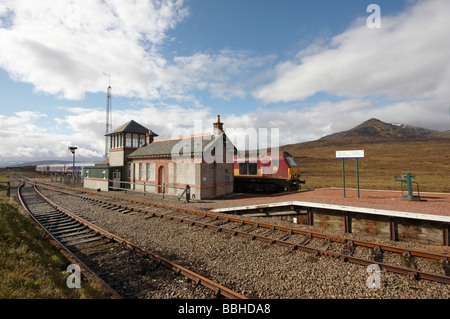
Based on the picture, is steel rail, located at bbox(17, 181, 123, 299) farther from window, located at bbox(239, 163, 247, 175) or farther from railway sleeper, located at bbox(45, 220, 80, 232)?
window, located at bbox(239, 163, 247, 175)

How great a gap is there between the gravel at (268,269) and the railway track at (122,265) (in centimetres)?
42


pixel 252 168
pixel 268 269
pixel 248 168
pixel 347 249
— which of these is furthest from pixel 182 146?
pixel 347 249

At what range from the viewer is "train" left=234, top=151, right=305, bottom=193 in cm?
1903

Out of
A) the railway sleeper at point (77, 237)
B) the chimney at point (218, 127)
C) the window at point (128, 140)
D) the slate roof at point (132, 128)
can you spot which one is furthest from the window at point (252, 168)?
the window at point (128, 140)

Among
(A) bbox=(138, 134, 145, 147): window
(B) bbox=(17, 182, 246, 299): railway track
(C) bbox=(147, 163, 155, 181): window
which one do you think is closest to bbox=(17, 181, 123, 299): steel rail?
(B) bbox=(17, 182, 246, 299): railway track

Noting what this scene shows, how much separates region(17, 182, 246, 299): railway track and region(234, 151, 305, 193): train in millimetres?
14471

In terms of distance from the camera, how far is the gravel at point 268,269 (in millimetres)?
5027

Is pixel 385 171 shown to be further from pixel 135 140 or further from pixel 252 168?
pixel 135 140

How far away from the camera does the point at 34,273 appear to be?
519 centimetres

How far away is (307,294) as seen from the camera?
4.96m

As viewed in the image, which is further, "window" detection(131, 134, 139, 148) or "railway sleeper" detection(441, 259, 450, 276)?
"window" detection(131, 134, 139, 148)

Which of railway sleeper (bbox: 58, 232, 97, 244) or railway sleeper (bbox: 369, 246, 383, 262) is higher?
railway sleeper (bbox: 58, 232, 97, 244)

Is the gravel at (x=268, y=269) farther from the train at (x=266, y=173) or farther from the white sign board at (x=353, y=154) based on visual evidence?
the train at (x=266, y=173)
